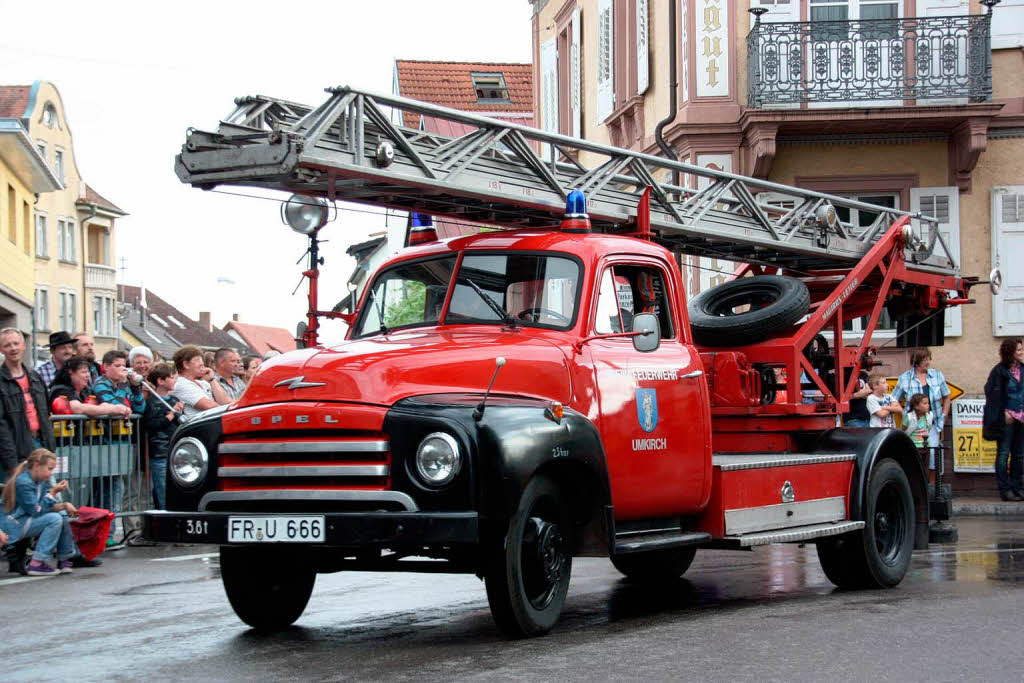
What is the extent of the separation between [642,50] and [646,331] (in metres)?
16.8

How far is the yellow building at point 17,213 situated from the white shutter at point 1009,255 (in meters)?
24.7

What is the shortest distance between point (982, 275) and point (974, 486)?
336 centimetres

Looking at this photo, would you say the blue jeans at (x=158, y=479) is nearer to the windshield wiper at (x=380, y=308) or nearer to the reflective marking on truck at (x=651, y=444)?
the windshield wiper at (x=380, y=308)

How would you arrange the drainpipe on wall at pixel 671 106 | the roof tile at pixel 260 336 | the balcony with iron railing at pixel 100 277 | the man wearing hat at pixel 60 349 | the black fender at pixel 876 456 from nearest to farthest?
the black fender at pixel 876 456 < the man wearing hat at pixel 60 349 < the drainpipe on wall at pixel 671 106 < the balcony with iron railing at pixel 100 277 < the roof tile at pixel 260 336

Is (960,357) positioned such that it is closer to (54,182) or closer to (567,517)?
(567,517)

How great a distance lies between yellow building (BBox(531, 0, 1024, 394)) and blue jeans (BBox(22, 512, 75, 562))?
450 inches

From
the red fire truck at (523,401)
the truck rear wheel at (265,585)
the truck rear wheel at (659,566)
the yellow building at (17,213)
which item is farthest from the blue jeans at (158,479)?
the yellow building at (17,213)

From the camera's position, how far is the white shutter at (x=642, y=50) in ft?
81.4

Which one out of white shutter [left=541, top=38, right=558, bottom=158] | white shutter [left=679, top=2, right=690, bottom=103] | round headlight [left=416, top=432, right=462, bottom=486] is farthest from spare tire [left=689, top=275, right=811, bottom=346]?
white shutter [left=541, top=38, right=558, bottom=158]

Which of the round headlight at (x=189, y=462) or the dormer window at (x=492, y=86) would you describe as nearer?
the round headlight at (x=189, y=462)

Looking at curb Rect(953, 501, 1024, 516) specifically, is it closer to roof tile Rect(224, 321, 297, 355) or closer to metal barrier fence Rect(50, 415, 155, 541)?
metal barrier fence Rect(50, 415, 155, 541)

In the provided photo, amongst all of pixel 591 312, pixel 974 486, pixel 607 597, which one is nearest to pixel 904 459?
pixel 607 597

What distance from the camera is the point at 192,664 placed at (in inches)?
292

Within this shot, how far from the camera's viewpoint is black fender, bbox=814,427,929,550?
10.8 metres
